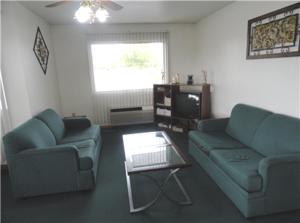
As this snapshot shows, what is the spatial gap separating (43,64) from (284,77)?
386cm

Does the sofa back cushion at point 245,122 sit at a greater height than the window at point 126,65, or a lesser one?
lesser

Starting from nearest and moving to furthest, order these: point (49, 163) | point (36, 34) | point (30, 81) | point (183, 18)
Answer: point (49, 163), point (30, 81), point (36, 34), point (183, 18)

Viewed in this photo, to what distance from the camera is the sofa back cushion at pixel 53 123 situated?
3.25 meters

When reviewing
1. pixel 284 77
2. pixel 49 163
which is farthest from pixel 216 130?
pixel 49 163

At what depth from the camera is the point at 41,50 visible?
3904mm

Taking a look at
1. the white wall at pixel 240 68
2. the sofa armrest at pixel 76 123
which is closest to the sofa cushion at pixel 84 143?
the sofa armrest at pixel 76 123

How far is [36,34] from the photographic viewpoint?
3.72 m

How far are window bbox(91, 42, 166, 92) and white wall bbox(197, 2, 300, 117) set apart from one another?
43.5 inches

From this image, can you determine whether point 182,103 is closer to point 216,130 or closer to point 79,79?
point 216,130

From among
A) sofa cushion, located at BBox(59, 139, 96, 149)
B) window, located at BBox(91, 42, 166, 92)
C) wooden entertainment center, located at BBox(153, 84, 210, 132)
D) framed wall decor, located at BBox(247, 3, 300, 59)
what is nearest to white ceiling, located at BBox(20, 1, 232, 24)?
window, located at BBox(91, 42, 166, 92)

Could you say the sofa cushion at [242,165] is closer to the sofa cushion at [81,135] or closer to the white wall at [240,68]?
the white wall at [240,68]

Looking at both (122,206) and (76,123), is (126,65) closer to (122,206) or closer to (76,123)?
(76,123)

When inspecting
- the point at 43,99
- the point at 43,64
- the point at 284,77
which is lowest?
the point at 43,99

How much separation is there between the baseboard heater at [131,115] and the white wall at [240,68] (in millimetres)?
1670
